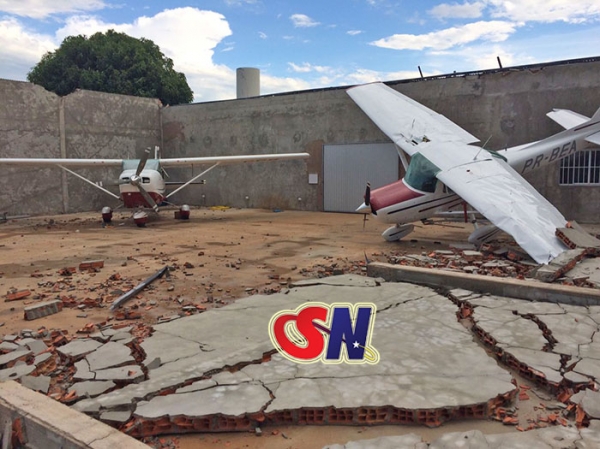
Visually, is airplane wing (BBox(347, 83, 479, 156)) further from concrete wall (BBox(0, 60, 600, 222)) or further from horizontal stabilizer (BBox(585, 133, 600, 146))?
concrete wall (BBox(0, 60, 600, 222))

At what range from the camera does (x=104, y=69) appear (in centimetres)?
3050

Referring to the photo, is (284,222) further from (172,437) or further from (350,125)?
(172,437)

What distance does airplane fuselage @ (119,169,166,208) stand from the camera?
1466cm

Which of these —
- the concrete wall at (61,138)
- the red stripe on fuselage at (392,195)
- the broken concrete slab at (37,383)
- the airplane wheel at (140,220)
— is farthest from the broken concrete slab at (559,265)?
the concrete wall at (61,138)

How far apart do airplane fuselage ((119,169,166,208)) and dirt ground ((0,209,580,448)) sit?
0.83m

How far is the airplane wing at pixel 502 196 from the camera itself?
6.69 metres

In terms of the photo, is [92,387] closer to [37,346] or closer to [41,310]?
[37,346]

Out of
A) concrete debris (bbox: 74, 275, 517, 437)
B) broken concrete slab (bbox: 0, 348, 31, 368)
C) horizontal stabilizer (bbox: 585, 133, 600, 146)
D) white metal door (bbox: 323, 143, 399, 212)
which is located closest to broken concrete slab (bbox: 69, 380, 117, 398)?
concrete debris (bbox: 74, 275, 517, 437)

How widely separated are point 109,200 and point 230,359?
20.1 m

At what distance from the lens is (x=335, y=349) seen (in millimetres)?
3754

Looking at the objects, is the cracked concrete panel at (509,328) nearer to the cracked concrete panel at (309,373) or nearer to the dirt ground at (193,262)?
the cracked concrete panel at (309,373)

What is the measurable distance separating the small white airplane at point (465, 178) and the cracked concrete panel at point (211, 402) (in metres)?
5.13

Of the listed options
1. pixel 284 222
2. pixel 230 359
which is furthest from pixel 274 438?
pixel 284 222

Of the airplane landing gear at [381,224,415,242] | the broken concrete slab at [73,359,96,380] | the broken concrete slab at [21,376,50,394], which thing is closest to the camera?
the broken concrete slab at [21,376,50,394]
